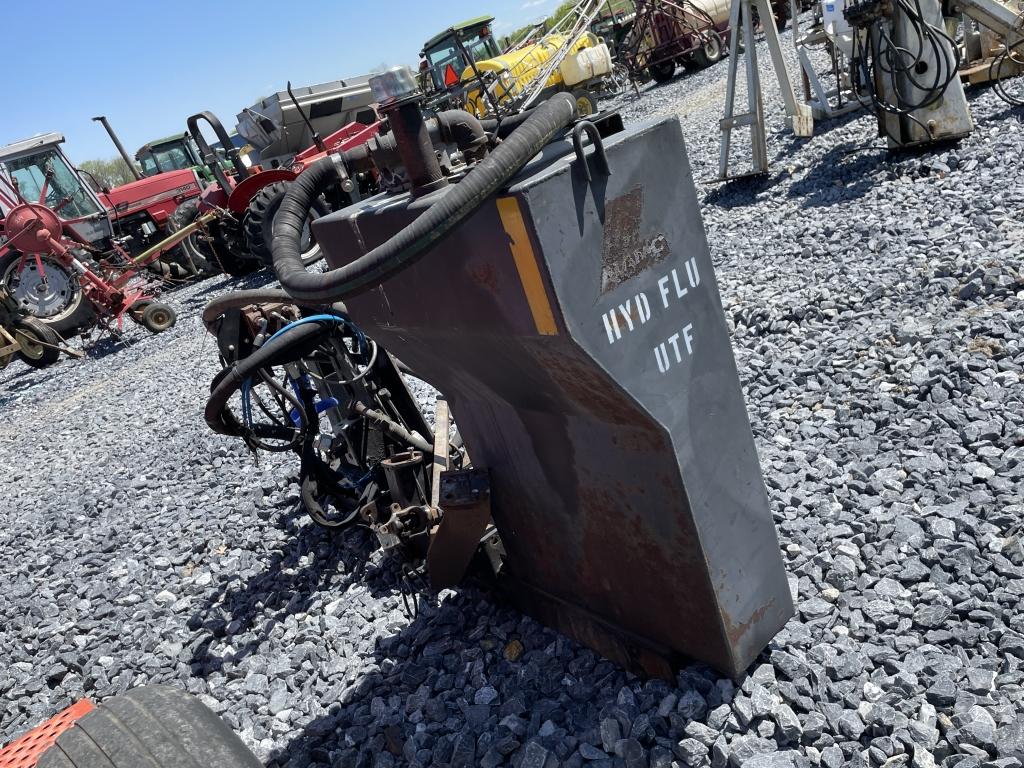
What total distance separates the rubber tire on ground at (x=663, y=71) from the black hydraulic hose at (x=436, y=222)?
20.1 m

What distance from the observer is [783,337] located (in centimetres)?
435

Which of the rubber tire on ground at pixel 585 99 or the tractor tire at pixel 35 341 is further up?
the rubber tire on ground at pixel 585 99

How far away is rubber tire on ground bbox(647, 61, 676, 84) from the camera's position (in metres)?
20.1

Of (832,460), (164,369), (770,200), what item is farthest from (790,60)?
(832,460)

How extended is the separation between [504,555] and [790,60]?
15.0 meters

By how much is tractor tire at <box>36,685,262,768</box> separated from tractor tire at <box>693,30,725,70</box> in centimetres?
2075

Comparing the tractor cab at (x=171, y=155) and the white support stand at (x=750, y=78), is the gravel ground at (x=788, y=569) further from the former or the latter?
the tractor cab at (x=171, y=155)

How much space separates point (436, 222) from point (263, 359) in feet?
6.03

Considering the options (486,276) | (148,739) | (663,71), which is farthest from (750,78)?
(663,71)

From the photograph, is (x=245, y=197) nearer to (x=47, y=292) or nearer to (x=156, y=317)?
(x=156, y=317)

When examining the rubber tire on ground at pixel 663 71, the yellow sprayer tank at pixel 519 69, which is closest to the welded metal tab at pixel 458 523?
the yellow sprayer tank at pixel 519 69

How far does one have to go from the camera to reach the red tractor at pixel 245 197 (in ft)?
34.3

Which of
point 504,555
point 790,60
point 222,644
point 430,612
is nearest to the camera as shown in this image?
point 504,555

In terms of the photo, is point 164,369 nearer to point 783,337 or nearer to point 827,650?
point 783,337
